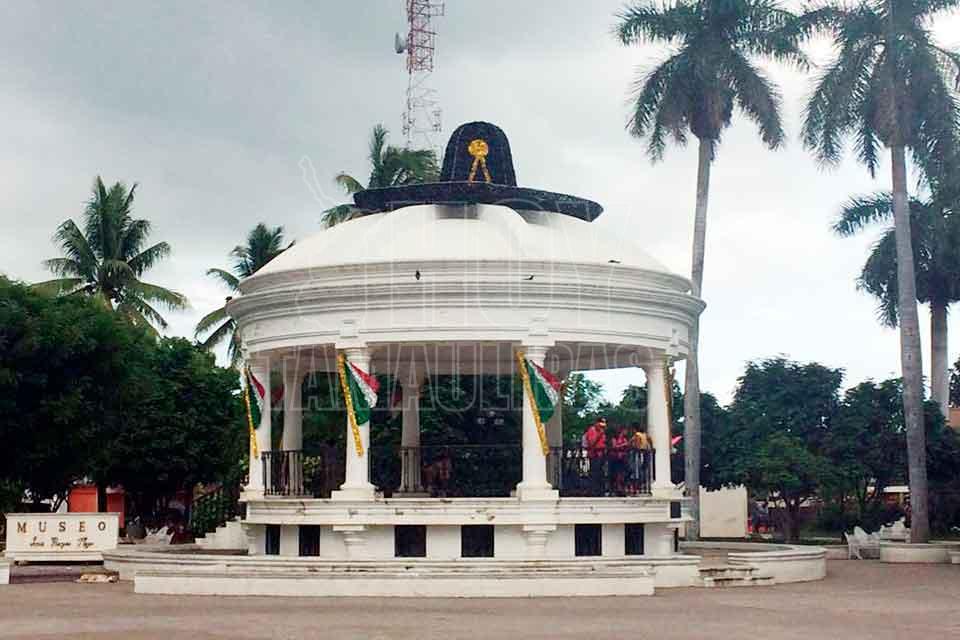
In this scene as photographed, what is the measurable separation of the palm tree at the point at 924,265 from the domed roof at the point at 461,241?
2521 cm

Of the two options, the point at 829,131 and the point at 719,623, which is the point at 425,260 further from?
the point at 829,131

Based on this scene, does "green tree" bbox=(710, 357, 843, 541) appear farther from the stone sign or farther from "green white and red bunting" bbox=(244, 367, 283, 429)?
the stone sign

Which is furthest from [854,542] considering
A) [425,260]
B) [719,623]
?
[719,623]

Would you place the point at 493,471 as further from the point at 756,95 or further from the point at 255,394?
the point at 756,95

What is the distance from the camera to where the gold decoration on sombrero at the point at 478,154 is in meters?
33.0

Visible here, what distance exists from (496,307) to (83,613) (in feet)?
32.7

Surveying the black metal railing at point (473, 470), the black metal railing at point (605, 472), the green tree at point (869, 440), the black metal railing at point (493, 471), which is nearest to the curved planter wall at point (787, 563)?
the black metal railing at point (605, 472)

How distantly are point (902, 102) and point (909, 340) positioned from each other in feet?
23.3

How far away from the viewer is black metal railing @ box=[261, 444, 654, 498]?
29859mm

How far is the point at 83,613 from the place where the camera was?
21.7m

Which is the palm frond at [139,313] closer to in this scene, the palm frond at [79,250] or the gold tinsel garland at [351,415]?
the palm frond at [79,250]

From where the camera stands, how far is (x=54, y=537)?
108 ft

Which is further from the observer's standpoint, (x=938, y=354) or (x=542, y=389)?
(x=938, y=354)

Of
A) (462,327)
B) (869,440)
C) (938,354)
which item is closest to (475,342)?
(462,327)
